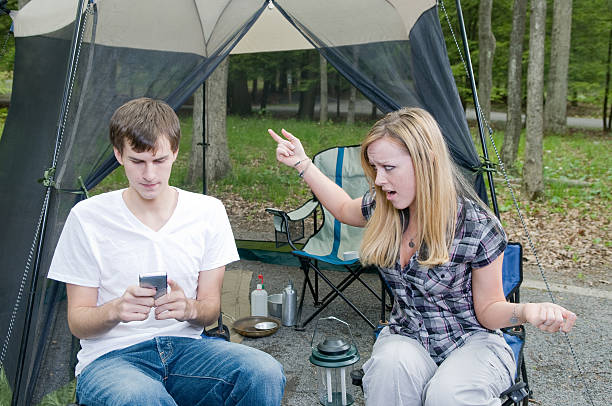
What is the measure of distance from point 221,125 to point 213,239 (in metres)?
4.61

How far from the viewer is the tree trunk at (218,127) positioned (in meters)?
5.96

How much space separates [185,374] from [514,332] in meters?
1.17

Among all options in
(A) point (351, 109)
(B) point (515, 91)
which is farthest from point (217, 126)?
(B) point (515, 91)

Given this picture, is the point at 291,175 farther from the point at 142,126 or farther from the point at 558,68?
the point at 558,68

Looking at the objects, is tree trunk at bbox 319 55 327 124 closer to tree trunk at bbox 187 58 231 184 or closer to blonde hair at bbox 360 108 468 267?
tree trunk at bbox 187 58 231 184

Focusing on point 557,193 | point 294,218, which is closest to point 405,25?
point 294,218

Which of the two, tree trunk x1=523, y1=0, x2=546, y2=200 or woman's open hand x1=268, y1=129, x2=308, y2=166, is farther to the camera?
tree trunk x1=523, y1=0, x2=546, y2=200

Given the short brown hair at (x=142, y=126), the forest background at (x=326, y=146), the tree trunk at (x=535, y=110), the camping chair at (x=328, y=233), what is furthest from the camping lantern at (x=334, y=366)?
the tree trunk at (x=535, y=110)

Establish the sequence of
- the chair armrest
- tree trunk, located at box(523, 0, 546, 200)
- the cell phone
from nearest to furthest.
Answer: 1. the cell phone
2. the chair armrest
3. tree trunk, located at box(523, 0, 546, 200)

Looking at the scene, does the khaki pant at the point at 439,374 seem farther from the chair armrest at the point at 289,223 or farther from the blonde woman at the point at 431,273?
the chair armrest at the point at 289,223

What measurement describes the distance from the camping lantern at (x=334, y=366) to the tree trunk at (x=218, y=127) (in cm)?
383

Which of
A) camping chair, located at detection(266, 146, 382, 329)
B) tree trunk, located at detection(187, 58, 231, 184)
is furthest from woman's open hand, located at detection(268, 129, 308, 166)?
tree trunk, located at detection(187, 58, 231, 184)

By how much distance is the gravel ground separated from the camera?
254 centimetres

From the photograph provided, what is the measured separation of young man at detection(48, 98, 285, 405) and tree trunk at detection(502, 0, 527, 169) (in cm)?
658
